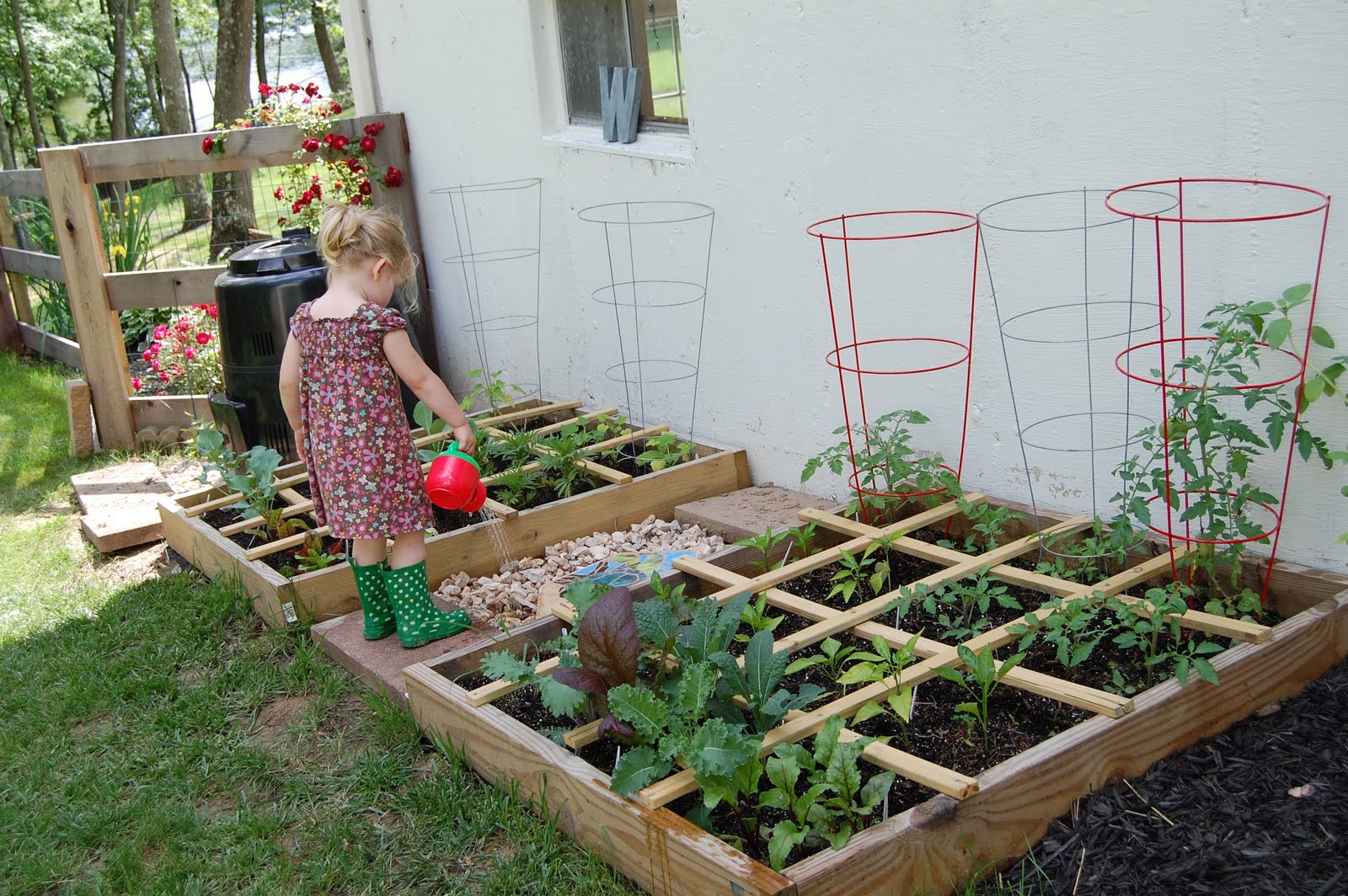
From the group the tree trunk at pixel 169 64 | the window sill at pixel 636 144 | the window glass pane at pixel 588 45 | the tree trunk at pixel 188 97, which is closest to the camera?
the window sill at pixel 636 144

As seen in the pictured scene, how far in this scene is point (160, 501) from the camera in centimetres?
462

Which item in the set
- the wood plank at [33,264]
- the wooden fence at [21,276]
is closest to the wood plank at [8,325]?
the wooden fence at [21,276]

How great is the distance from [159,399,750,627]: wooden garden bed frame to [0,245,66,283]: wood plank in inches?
115

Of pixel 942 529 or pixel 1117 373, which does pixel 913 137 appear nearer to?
pixel 1117 373

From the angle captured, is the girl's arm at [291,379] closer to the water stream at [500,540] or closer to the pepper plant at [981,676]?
the water stream at [500,540]

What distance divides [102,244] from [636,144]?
301cm

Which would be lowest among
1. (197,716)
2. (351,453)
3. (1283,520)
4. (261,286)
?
(197,716)

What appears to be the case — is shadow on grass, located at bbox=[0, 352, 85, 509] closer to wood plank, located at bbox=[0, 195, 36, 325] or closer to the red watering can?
Answer: wood plank, located at bbox=[0, 195, 36, 325]

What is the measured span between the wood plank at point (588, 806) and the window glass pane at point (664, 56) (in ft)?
8.85

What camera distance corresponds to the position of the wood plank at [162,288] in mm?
5895

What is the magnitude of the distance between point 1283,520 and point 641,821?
1825 mm

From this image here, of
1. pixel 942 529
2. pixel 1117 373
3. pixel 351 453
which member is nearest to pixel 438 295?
pixel 351 453

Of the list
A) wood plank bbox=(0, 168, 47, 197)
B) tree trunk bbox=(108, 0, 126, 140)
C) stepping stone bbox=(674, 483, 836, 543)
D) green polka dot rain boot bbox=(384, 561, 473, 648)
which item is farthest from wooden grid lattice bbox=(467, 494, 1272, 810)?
tree trunk bbox=(108, 0, 126, 140)

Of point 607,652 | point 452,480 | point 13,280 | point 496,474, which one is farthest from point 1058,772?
point 13,280
